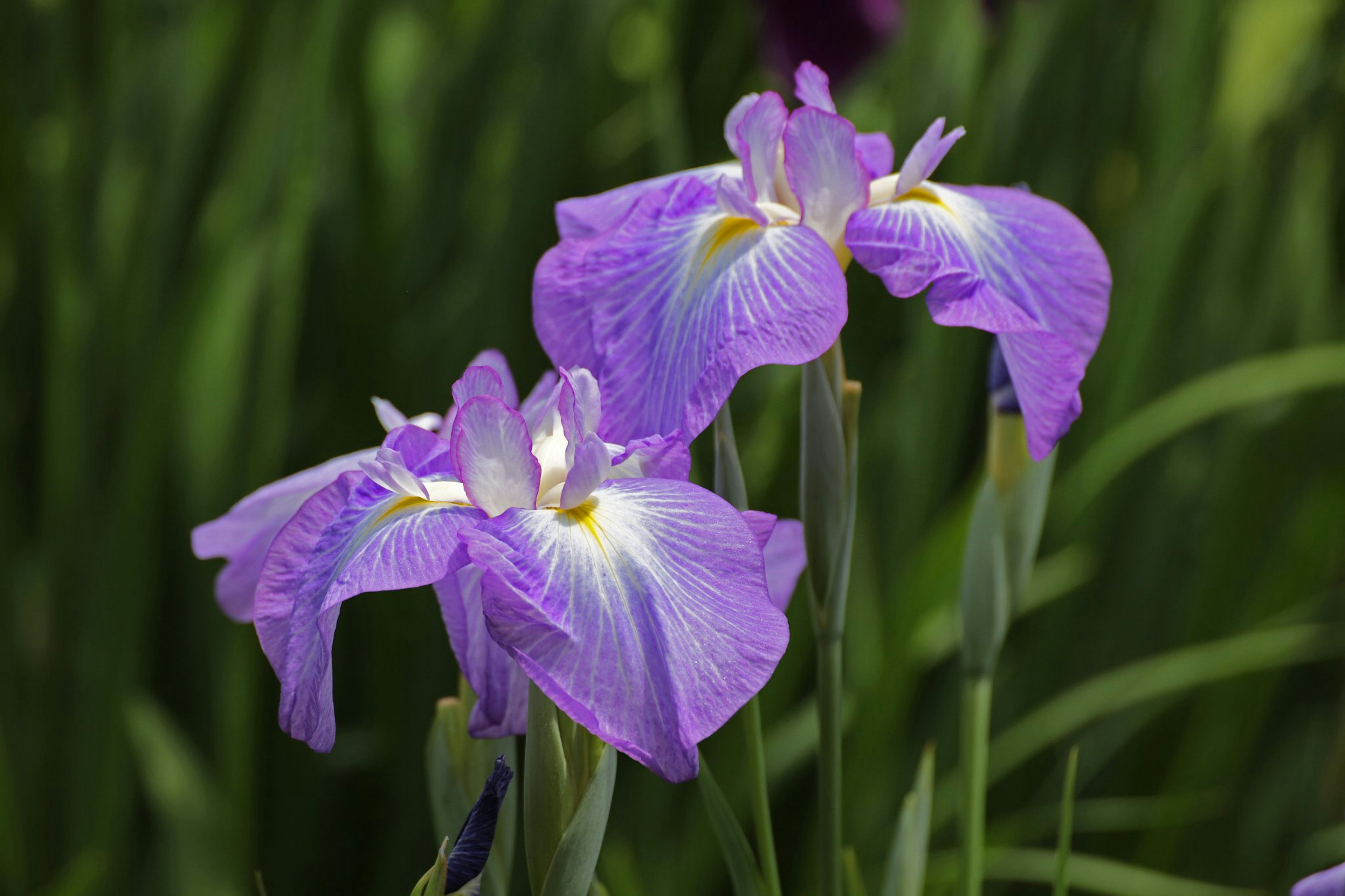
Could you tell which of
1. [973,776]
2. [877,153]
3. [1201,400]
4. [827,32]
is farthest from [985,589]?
[827,32]

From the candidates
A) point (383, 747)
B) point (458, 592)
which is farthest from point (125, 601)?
point (458, 592)

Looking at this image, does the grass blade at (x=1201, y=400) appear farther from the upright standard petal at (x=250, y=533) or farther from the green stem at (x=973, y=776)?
the upright standard petal at (x=250, y=533)

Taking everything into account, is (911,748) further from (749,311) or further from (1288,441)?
(749,311)

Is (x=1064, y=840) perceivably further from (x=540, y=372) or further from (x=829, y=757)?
(x=540, y=372)

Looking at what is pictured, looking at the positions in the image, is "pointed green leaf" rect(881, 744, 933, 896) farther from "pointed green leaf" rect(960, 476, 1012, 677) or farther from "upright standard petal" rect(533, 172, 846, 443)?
"upright standard petal" rect(533, 172, 846, 443)

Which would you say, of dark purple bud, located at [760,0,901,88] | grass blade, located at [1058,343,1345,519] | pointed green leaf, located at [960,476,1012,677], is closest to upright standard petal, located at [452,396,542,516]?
pointed green leaf, located at [960,476,1012,677]

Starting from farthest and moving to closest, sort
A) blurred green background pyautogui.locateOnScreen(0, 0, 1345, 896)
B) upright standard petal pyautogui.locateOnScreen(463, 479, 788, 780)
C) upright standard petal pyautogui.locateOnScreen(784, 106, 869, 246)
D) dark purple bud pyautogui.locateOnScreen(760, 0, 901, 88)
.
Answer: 1. dark purple bud pyautogui.locateOnScreen(760, 0, 901, 88)
2. blurred green background pyautogui.locateOnScreen(0, 0, 1345, 896)
3. upright standard petal pyautogui.locateOnScreen(784, 106, 869, 246)
4. upright standard petal pyautogui.locateOnScreen(463, 479, 788, 780)

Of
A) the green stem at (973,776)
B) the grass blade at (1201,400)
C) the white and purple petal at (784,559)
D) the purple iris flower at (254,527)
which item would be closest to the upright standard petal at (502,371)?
the purple iris flower at (254,527)
